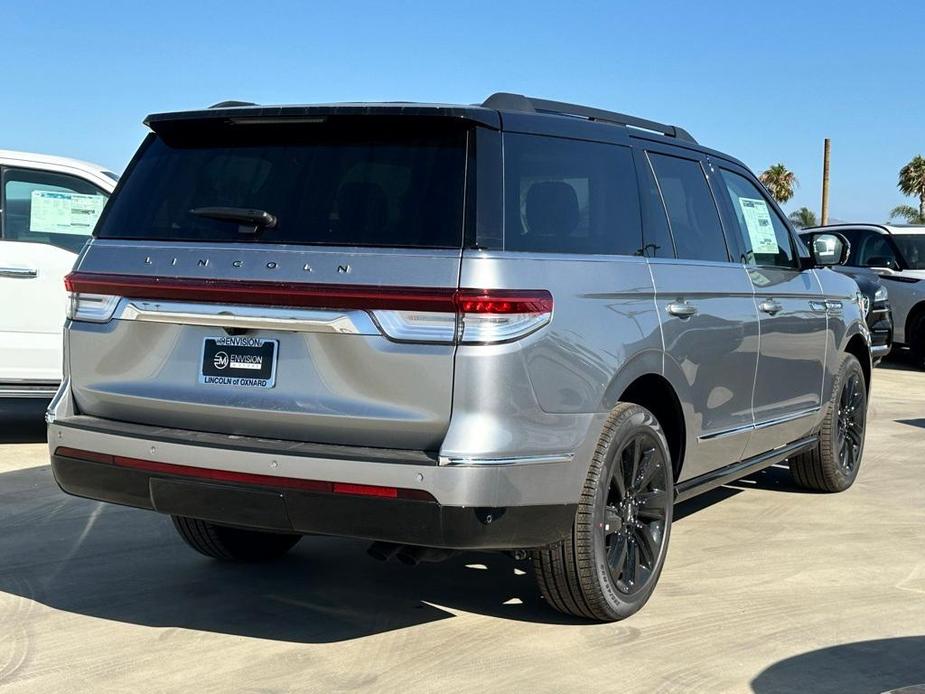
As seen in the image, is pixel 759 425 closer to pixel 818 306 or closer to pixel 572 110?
pixel 818 306

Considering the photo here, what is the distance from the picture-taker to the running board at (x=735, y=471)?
532cm

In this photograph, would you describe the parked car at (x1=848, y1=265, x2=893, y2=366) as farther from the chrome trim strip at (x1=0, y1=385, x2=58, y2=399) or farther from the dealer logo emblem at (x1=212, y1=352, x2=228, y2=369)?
the dealer logo emblem at (x1=212, y1=352, x2=228, y2=369)

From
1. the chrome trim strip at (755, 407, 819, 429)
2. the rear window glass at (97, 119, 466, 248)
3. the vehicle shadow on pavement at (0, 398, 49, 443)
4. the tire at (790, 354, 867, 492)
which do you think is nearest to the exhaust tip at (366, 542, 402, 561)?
the rear window glass at (97, 119, 466, 248)

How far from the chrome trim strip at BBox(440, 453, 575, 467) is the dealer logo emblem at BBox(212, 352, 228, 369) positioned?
33.0 inches

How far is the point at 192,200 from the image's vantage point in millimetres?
4484

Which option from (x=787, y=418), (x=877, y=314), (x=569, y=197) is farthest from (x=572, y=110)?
(x=877, y=314)

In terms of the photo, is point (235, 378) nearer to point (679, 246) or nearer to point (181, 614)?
point (181, 614)

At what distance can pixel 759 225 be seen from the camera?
248 inches

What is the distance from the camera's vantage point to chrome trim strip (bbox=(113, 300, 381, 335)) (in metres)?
3.98

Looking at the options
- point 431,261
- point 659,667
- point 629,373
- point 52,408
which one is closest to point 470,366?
point 431,261

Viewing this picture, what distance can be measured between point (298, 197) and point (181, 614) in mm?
1683

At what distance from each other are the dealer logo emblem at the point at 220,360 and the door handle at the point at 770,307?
2757 mm

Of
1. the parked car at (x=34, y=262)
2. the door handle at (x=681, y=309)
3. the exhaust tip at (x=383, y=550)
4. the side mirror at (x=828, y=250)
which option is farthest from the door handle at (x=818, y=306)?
the parked car at (x=34, y=262)

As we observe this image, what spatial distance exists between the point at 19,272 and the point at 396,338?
5128 millimetres
